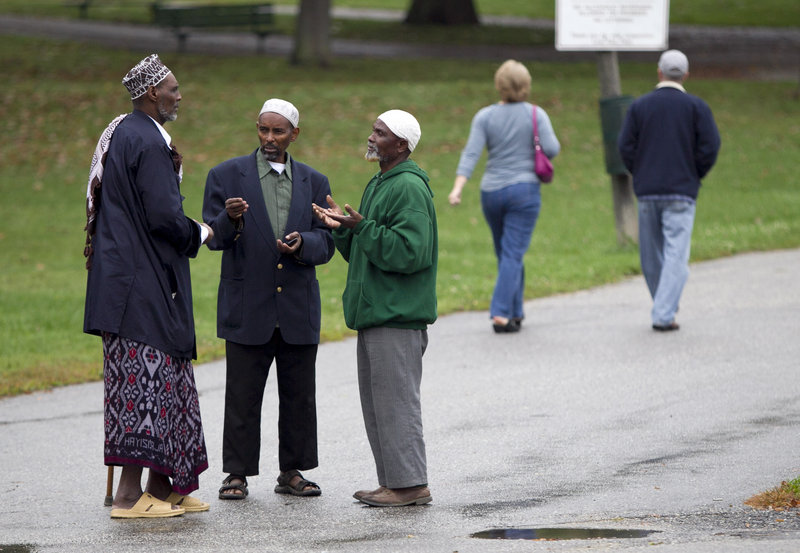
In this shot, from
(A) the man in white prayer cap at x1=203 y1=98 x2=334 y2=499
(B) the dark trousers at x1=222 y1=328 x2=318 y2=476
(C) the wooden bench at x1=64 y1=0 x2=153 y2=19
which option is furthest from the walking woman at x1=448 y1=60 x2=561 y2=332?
(C) the wooden bench at x1=64 y1=0 x2=153 y2=19

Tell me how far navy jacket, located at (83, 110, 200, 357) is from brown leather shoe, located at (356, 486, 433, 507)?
1.13 meters

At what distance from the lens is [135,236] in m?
5.71

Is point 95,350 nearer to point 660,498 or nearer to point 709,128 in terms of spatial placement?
point 709,128

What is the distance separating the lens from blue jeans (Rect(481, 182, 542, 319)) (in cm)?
1020

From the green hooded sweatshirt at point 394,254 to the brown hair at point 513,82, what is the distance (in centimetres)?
443

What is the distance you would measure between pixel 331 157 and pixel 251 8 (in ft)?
45.1

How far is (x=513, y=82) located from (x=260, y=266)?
457cm

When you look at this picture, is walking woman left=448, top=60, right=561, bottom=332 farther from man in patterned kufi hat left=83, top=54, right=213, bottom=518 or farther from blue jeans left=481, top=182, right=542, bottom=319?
man in patterned kufi hat left=83, top=54, right=213, bottom=518

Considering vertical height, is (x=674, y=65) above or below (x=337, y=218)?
above

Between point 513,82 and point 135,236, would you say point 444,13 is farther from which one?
point 135,236

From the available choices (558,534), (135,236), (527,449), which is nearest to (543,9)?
(527,449)

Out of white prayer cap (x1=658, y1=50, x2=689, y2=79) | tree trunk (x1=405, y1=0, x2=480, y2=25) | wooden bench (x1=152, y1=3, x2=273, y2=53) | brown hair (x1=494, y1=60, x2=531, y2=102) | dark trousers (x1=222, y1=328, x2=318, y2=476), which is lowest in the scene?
dark trousers (x1=222, y1=328, x2=318, y2=476)

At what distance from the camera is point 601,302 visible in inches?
461

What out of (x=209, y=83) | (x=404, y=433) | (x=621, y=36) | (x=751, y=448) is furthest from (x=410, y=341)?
(x=209, y=83)
